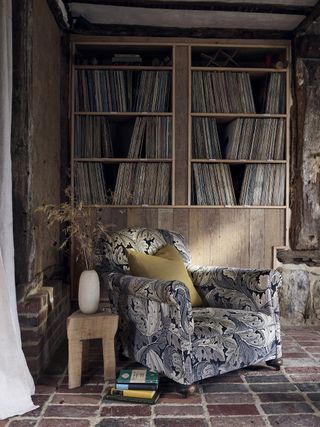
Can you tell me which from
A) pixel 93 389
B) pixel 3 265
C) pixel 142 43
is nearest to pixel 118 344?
pixel 93 389

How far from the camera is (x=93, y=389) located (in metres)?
2.33

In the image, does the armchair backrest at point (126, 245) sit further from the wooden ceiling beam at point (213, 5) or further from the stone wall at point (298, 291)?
the wooden ceiling beam at point (213, 5)

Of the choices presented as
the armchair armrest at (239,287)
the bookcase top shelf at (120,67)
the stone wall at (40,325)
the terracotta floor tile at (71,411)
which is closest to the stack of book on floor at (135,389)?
the terracotta floor tile at (71,411)

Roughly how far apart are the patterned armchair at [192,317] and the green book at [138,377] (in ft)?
0.21

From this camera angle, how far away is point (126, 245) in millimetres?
2795

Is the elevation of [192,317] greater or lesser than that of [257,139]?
lesser

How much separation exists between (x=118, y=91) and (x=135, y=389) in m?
Answer: 2.26

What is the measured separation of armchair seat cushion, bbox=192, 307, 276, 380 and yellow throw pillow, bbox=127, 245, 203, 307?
0.61 feet

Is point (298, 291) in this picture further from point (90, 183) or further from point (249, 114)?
point (90, 183)

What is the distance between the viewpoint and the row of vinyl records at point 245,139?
356cm

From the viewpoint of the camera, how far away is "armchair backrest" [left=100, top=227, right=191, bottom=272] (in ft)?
9.06

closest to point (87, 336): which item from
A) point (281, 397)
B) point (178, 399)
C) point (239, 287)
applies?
point (178, 399)

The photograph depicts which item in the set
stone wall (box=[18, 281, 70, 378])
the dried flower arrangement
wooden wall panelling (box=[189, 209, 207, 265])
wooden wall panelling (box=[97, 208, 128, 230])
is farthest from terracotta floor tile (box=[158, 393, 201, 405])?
wooden wall panelling (box=[97, 208, 128, 230])

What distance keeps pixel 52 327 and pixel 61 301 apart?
34cm
